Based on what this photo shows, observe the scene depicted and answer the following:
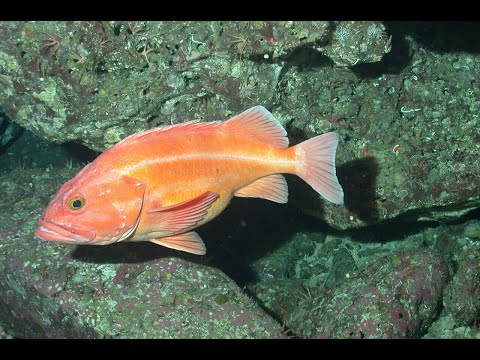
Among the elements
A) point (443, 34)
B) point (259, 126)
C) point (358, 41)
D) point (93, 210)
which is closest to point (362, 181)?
point (358, 41)

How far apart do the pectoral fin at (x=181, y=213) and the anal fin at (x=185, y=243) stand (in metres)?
0.21

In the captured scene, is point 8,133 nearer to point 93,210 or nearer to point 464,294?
point 93,210

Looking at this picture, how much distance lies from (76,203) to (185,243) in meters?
0.94

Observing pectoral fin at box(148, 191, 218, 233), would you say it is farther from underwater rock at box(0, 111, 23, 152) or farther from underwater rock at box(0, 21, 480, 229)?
underwater rock at box(0, 111, 23, 152)

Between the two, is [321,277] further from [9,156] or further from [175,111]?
[9,156]

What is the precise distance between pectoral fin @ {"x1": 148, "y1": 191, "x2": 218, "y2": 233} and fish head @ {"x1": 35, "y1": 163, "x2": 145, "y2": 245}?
0.16 meters

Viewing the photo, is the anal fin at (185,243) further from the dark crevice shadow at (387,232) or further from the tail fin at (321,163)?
the dark crevice shadow at (387,232)

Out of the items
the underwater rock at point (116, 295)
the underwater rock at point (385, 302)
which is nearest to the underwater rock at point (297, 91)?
the underwater rock at point (385, 302)

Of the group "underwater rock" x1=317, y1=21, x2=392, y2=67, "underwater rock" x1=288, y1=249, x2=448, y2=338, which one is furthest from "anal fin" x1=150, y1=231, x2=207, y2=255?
"underwater rock" x1=317, y1=21, x2=392, y2=67

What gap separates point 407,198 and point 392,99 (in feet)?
4.07

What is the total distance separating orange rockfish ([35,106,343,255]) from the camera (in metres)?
2.92
